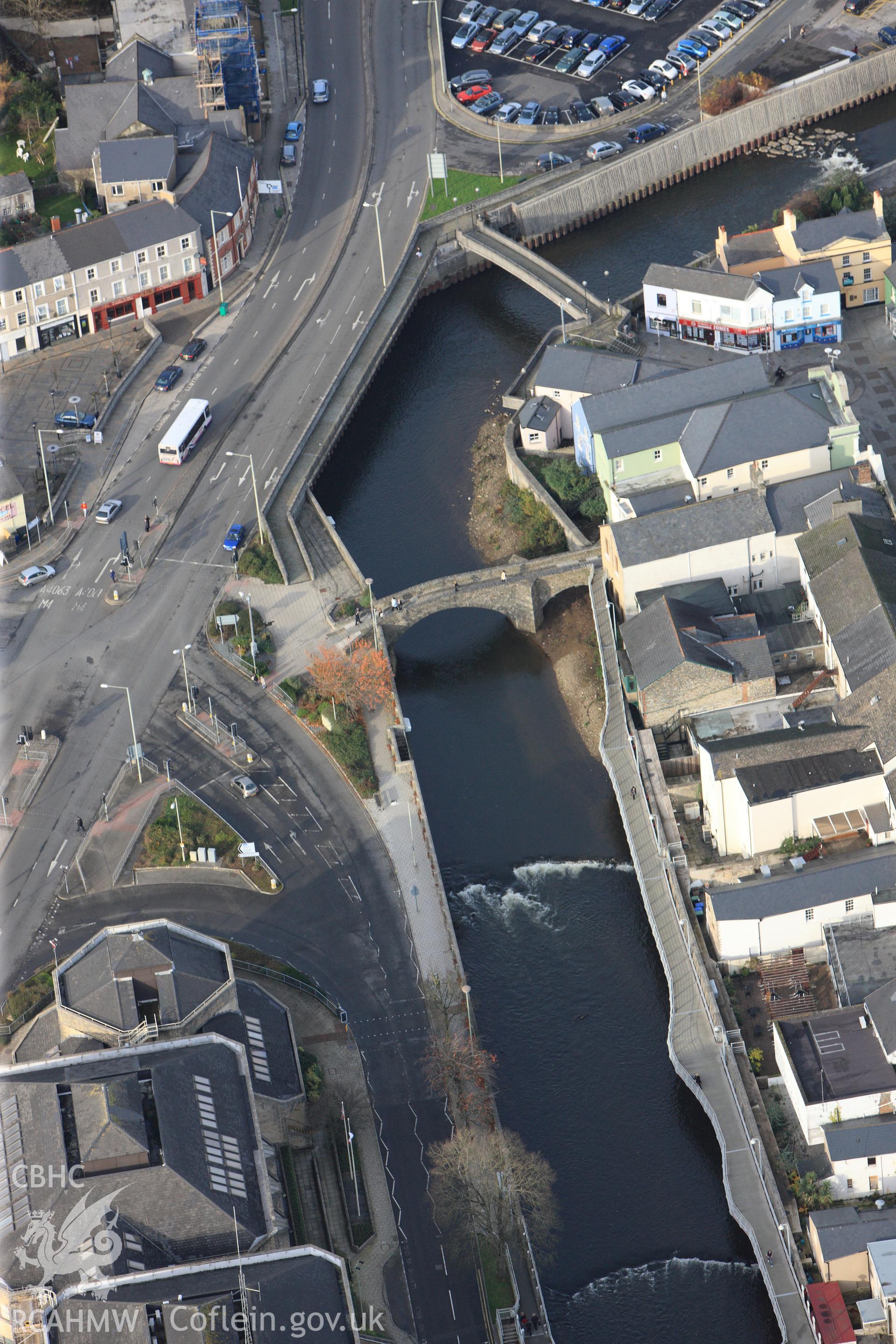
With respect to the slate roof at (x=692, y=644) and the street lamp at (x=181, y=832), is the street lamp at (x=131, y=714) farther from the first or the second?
the slate roof at (x=692, y=644)

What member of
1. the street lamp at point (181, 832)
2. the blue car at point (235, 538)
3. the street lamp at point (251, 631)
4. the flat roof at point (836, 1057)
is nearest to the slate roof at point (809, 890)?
the flat roof at point (836, 1057)

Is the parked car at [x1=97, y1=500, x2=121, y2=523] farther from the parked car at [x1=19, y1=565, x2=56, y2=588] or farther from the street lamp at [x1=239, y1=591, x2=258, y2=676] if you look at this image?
the street lamp at [x1=239, y1=591, x2=258, y2=676]

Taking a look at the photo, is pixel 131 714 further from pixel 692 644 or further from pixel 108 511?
pixel 692 644

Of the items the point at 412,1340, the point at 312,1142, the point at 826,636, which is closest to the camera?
the point at 412,1340

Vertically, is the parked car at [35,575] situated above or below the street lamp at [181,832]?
above

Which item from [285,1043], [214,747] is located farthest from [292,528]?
[285,1043]

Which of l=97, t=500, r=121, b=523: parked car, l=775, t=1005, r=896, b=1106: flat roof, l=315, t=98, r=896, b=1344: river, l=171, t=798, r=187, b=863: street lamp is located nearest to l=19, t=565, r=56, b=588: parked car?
l=97, t=500, r=121, b=523: parked car

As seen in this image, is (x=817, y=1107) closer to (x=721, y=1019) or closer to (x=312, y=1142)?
(x=721, y=1019)
